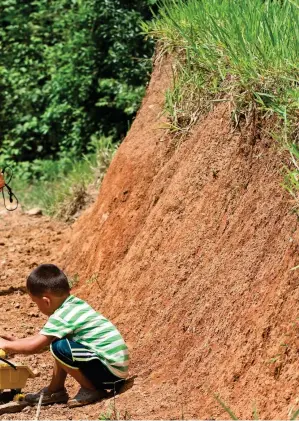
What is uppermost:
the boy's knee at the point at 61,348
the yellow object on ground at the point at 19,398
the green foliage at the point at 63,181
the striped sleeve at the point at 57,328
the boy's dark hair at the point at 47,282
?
the boy's dark hair at the point at 47,282

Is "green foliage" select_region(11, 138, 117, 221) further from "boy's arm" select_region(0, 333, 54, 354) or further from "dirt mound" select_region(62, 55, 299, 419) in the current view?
"boy's arm" select_region(0, 333, 54, 354)

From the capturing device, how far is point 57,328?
5.41 metres

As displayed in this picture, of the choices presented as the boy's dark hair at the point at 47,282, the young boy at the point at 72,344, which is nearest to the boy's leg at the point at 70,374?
the young boy at the point at 72,344

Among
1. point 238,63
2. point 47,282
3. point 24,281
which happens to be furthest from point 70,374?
point 24,281

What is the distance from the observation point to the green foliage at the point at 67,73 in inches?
472

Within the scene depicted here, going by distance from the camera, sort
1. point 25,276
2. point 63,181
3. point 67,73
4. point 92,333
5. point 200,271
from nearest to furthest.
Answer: point 92,333, point 200,271, point 25,276, point 63,181, point 67,73

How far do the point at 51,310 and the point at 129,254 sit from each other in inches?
61.5

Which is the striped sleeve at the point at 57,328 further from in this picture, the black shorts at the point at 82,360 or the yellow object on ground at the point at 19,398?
the yellow object on ground at the point at 19,398

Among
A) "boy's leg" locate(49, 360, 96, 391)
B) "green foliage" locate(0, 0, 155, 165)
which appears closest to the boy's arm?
"boy's leg" locate(49, 360, 96, 391)

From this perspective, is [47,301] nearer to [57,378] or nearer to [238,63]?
[57,378]

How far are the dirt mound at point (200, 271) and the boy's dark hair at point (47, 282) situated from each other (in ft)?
2.25

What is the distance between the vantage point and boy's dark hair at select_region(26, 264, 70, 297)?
5512 mm

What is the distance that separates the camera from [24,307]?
300 inches

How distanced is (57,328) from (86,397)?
42cm
